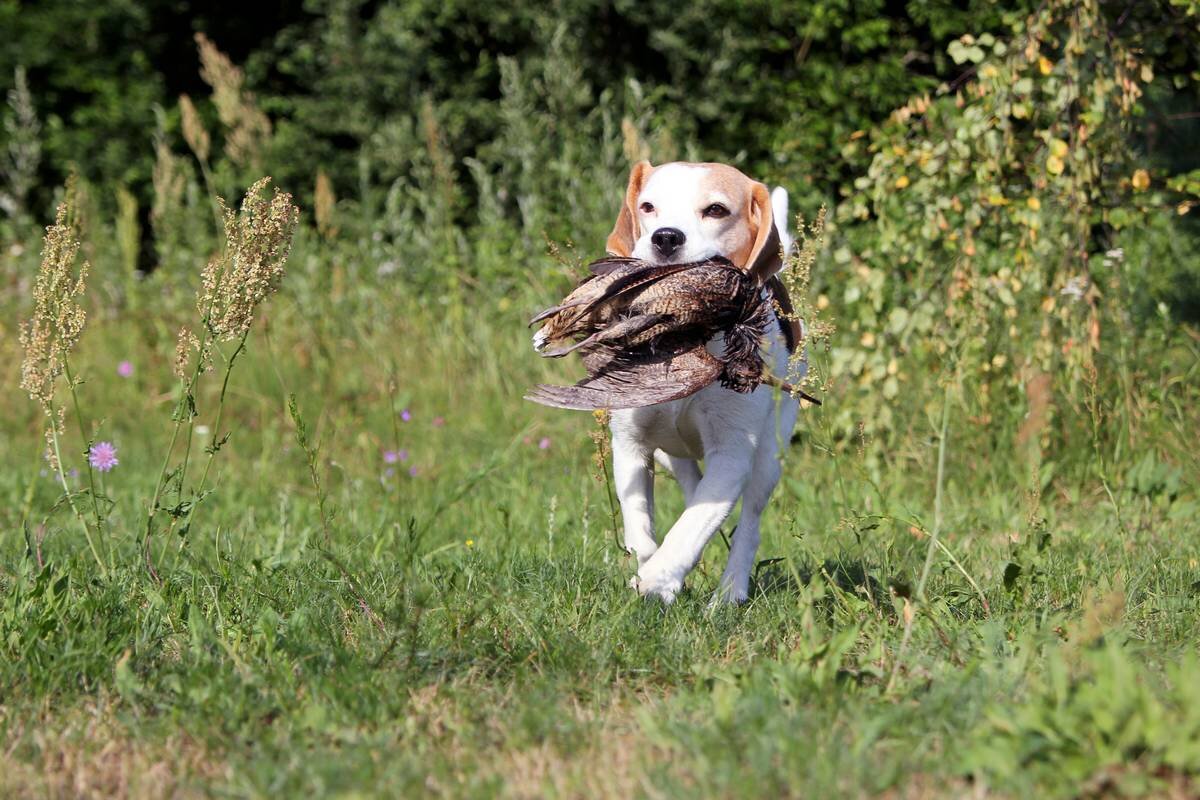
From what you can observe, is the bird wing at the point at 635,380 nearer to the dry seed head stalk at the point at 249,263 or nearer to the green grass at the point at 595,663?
the green grass at the point at 595,663

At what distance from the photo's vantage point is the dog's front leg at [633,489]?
348cm

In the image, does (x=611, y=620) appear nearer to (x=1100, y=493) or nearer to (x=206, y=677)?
(x=206, y=677)

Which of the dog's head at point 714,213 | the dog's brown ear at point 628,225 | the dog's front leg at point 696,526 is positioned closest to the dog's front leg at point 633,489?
the dog's front leg at point 696,526

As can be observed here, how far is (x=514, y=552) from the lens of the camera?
3736mm

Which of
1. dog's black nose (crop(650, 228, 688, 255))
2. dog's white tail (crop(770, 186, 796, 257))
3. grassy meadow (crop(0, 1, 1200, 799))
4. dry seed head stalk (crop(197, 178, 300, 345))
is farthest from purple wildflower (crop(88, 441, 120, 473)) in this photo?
dog's white tail (crop(770, 186, 796, 257))

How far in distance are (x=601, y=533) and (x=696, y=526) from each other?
0.98m

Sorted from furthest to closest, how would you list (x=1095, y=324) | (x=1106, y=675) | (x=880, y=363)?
(x=880, y=363) < (x=1095, y=324) < (x=1106, y=675)

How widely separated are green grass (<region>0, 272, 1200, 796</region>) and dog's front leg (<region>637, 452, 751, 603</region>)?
7cm

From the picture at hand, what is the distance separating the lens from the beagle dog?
3.26 metres

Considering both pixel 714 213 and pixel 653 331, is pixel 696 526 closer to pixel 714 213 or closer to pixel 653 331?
pixel 653 331

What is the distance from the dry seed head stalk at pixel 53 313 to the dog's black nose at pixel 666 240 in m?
1.41

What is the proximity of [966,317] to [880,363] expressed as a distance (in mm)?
391

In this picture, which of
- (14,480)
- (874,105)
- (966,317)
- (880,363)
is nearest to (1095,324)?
(966,317)

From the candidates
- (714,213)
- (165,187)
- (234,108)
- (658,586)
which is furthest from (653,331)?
(165,187)
